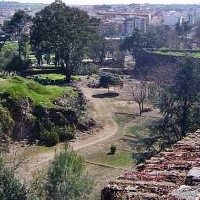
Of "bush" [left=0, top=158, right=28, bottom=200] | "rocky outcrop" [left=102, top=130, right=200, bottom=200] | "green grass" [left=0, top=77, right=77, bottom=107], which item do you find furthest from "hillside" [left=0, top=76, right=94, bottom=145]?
"rocky outcrop" [left=102, top=130, right=200, bottom=200]

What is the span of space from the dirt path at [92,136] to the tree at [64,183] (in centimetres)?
116

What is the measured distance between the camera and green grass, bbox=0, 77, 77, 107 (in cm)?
2742

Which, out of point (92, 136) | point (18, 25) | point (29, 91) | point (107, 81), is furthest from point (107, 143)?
point (18, 25)

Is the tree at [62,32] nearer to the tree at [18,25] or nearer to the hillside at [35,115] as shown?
the tree at [18,25]

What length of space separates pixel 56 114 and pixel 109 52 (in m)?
38.1

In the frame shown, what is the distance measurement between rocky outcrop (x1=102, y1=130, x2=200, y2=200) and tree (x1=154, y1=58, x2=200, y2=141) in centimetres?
1602

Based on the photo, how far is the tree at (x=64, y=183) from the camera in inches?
463

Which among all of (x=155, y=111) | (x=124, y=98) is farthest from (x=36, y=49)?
(x=155, y=111)

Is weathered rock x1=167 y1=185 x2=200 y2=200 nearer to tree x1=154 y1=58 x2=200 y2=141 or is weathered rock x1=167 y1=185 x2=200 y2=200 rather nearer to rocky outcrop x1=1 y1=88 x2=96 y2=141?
tree x1=154 y1=58 x2=200 y2=141

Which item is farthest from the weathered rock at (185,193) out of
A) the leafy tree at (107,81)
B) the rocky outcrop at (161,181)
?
the leafy tree at (107,81)

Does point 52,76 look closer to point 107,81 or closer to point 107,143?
point 107,81

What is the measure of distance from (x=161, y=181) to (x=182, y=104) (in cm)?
1852

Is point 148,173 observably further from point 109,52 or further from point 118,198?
point 109,52

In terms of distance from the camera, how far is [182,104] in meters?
21.7
